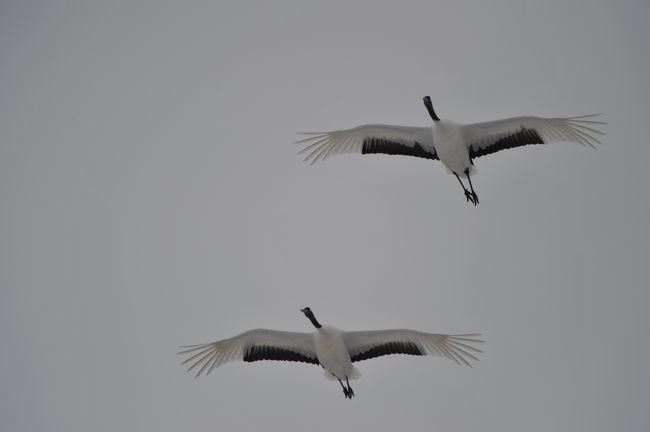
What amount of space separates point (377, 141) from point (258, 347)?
6.61 meters

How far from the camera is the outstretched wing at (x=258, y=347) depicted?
81.7ft

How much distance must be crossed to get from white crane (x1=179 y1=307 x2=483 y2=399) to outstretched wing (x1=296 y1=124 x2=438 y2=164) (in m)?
4.65

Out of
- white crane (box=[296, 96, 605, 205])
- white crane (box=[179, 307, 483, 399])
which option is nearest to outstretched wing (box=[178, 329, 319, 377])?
white crane (box=[179, 307, 483, 399])

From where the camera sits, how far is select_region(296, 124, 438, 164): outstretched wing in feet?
84.2

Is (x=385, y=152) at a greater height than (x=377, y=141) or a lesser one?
lesser

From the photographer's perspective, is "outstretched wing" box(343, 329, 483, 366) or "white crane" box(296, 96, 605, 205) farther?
"white crane" box(296, 96, 605, 205)

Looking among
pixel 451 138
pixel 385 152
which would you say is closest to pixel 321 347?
pixel 385 152

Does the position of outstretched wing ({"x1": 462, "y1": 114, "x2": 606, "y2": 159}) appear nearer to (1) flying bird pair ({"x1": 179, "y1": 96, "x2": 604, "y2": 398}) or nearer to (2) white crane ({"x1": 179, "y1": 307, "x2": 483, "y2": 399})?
(1) flying bird pair ({"x1": 179, "y1": 96, "x2": 604, "y2": 398})

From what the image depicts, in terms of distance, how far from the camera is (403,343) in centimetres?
2447

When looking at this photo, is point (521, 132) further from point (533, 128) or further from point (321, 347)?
point (321, 347)

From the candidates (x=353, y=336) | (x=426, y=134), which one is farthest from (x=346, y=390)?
(x=426, y=134)

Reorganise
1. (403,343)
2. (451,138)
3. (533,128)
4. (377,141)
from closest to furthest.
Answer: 1. (403,343)
2. (533,128)
3. (451,138)
4. (377,141)

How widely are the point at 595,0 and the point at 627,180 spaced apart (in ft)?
378

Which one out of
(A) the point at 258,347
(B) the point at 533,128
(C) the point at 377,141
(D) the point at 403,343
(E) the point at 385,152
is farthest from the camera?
(E) the point at 385,152
